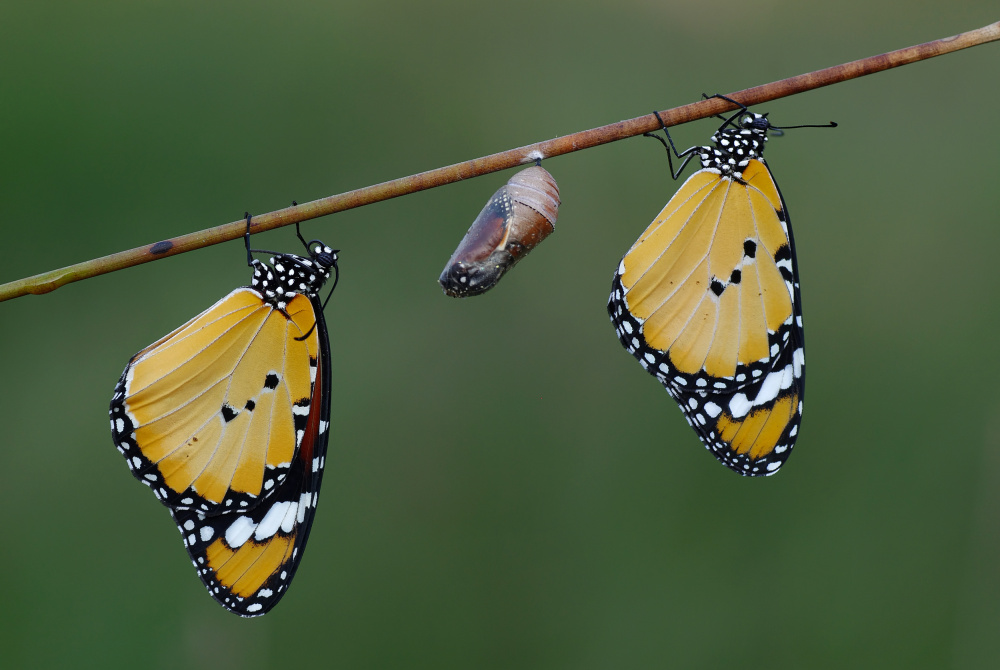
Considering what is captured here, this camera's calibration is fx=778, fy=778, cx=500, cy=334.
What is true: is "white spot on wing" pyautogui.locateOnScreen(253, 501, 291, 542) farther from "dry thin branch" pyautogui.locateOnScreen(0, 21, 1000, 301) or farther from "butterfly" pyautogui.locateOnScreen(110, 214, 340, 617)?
"dry thin branch" pyautogui.locateOnScreen(0, 21, 1000, 301)

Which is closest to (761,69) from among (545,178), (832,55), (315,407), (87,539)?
(832,55)

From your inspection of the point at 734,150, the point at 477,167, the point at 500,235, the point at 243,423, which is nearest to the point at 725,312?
the point at 734,150

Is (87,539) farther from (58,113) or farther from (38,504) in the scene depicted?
(58,113)

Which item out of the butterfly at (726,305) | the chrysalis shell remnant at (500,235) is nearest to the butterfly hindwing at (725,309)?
the butterfly at (726,305)

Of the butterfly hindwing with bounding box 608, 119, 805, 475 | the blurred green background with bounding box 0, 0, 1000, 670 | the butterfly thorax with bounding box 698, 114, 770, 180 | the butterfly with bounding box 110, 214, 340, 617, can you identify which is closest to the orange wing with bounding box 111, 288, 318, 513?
the butterfly with bounding box 110, 214, 340, 617

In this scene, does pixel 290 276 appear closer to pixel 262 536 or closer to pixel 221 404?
pixel 221 404
